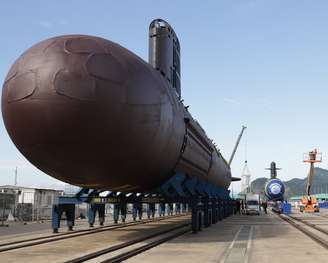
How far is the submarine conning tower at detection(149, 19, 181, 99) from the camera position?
17438mm

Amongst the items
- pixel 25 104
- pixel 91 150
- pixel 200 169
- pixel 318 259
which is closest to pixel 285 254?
pixel 318 259

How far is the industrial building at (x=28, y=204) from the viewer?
108 ft

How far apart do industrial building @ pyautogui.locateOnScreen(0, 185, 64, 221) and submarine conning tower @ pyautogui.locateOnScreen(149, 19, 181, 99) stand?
526 inches

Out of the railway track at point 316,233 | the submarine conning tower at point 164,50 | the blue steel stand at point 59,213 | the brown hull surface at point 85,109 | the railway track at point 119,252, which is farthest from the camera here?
the blue steel stand at point 59,213

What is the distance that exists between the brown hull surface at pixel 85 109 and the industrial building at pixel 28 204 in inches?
641

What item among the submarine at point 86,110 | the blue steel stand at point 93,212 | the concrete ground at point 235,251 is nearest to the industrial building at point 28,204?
the blue steel stand at point 93,212

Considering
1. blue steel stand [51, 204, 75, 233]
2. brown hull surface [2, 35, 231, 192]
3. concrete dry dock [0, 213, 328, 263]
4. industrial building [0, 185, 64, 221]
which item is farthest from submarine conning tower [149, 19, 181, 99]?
industrial building [0, 185, 64, 221]

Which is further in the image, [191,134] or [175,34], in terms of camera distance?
[175,34]

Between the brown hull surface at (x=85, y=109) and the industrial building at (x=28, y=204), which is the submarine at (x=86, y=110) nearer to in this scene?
the brown hull surface at (x=85, y=109)

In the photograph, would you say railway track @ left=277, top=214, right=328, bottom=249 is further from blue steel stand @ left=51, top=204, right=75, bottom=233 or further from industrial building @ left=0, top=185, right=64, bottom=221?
industrial building @ left=0, top=185, right=64, bottom=221

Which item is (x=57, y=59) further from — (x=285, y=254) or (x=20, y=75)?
(x=285, y=254)

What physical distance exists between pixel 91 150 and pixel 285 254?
5.97 metres

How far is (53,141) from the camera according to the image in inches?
444

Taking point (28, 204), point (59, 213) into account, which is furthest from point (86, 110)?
point (28, 204)
